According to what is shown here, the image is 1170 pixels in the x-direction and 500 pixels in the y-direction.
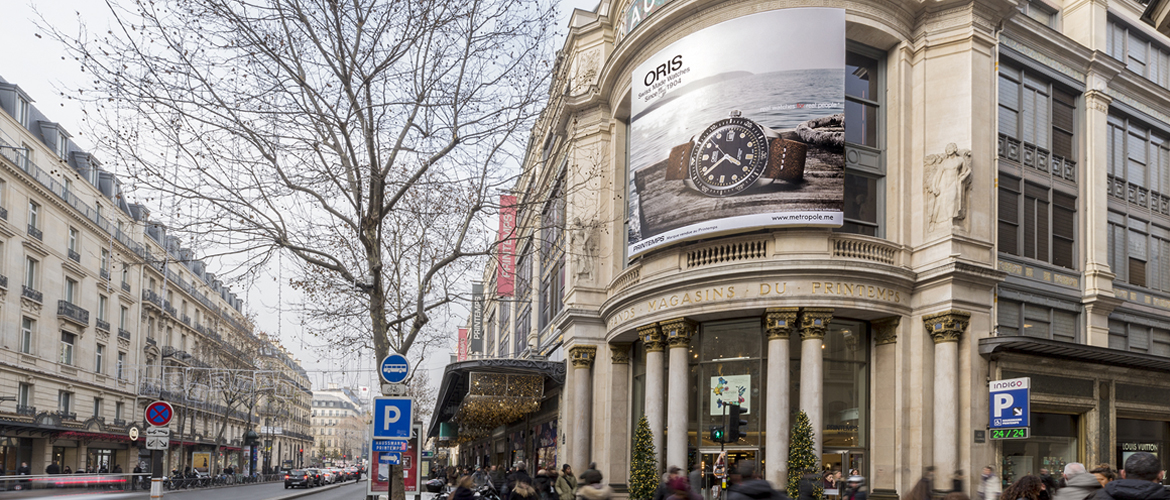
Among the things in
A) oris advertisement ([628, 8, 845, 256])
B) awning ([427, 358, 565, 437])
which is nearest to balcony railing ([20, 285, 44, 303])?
awning ([427, 358, 565, 437])

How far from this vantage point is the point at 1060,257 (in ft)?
83.0

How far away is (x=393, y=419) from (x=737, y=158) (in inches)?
458

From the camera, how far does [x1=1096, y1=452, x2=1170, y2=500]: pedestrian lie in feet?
22.8

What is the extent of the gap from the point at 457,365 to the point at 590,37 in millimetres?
11998

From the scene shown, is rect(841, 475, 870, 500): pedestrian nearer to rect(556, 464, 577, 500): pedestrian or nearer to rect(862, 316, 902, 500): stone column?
rect(556, 464, 577, 500): pedestrian

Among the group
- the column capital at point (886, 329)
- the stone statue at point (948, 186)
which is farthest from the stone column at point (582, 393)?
the stone statue at point (948, 186)

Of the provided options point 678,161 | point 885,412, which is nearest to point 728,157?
Answer: point 678,161

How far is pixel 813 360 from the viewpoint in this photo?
22.2m

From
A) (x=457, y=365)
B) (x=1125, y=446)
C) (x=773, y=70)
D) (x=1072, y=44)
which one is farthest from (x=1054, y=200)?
(x=457, y=365)

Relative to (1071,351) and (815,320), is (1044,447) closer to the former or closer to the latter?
(1071,351)

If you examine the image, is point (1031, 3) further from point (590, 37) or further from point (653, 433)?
point (653, 433)

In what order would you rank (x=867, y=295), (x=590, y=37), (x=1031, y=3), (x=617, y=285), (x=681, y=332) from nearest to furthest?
(x=867, y=295) < (x=681, y=332) < (x=1031, y=3) < (x=617, y=285) < (x=590, y=37)

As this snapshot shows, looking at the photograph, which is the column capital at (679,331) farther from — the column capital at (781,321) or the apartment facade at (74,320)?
the apartment facade at (74,320)

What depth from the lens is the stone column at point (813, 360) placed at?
72.1ft
